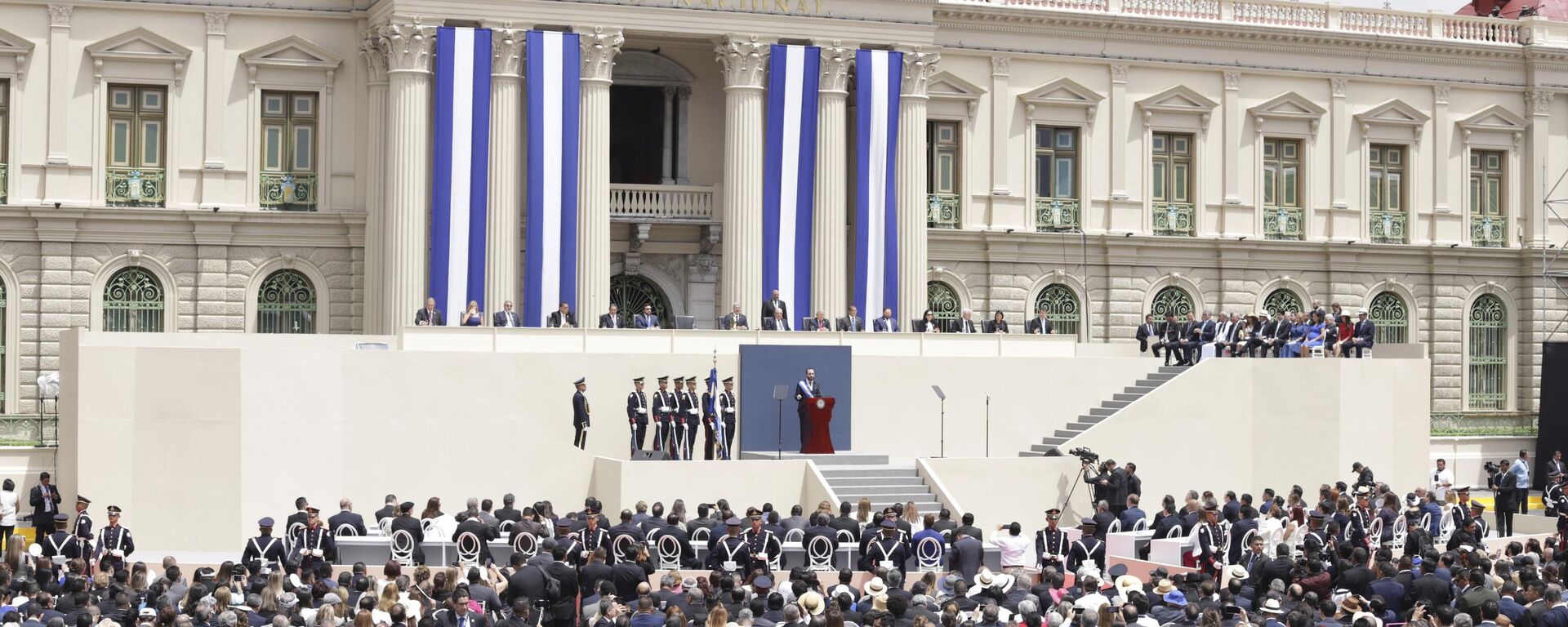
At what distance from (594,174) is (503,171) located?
195 cm

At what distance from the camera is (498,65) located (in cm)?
4225

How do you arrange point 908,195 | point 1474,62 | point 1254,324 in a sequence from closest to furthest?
1. point 1254,324
2. point 908,195
3. point 1474,62

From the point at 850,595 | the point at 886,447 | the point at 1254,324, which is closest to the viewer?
the point at 850,595

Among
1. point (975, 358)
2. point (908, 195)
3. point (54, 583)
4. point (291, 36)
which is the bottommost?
point (54, 583)

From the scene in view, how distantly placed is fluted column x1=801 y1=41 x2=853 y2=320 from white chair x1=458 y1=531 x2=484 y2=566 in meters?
18.6

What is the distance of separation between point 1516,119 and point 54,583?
43305mm

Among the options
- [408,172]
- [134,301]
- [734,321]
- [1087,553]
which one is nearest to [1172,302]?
[734,321]

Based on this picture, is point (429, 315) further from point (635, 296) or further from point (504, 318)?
point (635, 296)

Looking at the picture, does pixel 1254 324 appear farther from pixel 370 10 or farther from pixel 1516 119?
pixel 370 10

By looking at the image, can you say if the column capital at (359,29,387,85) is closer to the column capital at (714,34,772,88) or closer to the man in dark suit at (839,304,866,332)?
the column capital at (714,34,772,88)

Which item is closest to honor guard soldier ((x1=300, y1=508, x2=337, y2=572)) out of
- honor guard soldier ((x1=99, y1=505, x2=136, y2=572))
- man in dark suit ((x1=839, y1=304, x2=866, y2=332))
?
honor guard soldier ((x1=99, y1=505, x2=136, y2=572))

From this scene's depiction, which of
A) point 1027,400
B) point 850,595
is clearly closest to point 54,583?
point 850,595

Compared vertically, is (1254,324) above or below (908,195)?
below

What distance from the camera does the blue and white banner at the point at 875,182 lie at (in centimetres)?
4422
